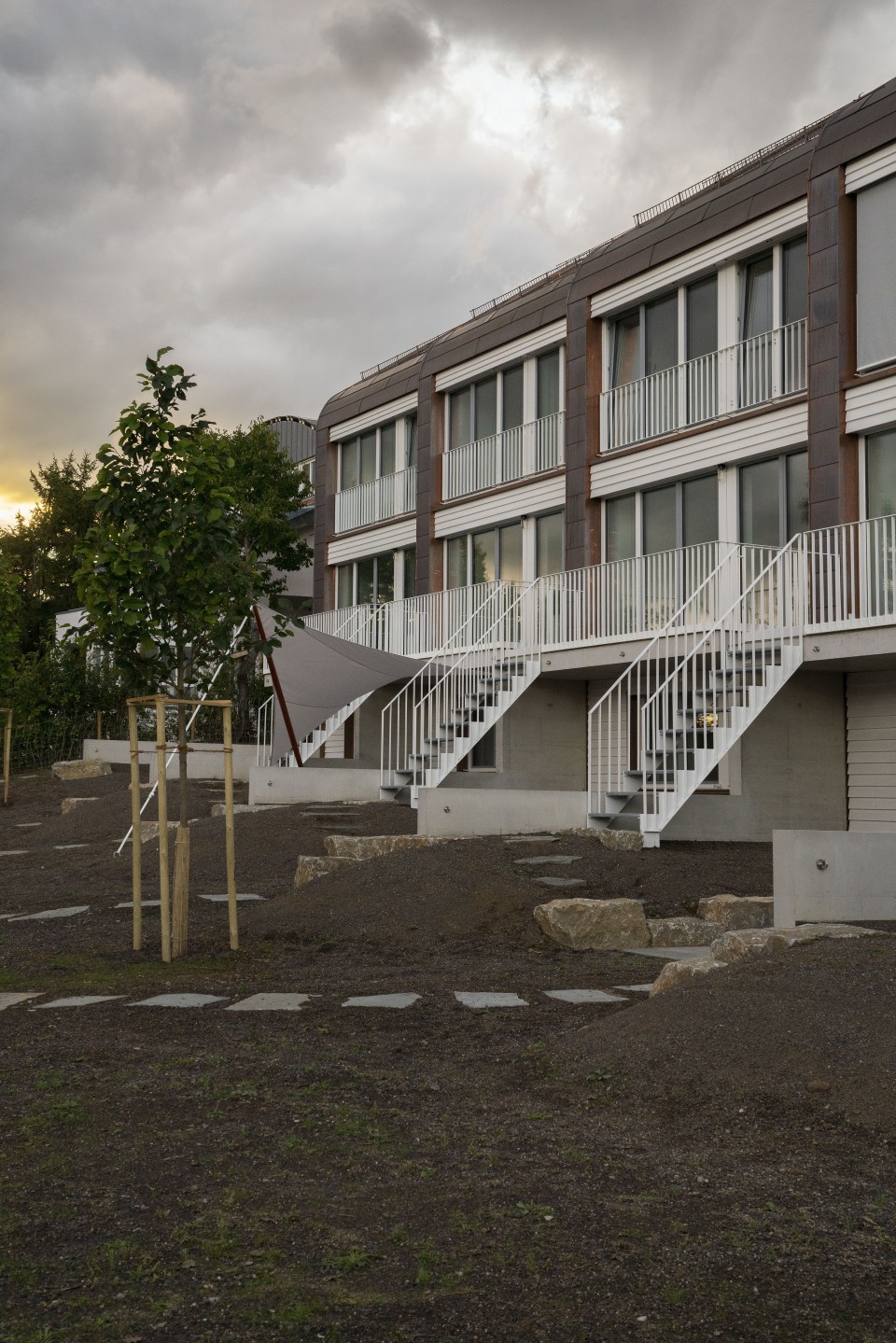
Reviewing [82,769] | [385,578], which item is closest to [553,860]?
[385,578]

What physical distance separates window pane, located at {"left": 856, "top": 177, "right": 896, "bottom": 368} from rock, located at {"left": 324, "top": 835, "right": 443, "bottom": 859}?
336 inches

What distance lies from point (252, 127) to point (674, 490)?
796cm

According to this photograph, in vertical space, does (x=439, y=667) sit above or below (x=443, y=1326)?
above

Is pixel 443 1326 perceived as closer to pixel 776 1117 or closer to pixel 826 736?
pixel 776 1117

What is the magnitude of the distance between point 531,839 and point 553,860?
1.17 meters

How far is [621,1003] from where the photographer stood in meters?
7.29

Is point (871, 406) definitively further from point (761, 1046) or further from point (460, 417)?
point (761, 1046)

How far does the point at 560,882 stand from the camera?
37.7ft

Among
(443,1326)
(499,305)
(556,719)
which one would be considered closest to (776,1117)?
(443,1326)

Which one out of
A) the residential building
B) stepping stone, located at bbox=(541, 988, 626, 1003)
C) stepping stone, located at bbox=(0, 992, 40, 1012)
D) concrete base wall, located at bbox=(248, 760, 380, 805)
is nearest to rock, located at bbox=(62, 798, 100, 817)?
concrete base wall, located at bbox=(248, 760, 380, 805)

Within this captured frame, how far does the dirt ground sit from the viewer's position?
128 inches

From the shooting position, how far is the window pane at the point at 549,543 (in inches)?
844

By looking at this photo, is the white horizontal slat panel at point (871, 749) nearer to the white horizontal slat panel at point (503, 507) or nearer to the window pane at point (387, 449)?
the white horizontal slat panel at point (503, 507)

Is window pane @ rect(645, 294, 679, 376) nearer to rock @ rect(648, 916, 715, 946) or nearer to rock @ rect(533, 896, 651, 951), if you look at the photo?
rock @ rect(648, 916, 715, 946)
